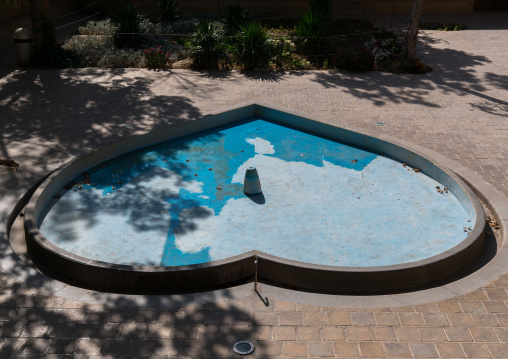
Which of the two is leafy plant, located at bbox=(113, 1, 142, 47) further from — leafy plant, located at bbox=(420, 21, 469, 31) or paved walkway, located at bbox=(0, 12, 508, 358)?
leafy plant, located at bbox=(420, 21, 469, 31)

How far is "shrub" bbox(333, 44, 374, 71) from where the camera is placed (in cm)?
1595

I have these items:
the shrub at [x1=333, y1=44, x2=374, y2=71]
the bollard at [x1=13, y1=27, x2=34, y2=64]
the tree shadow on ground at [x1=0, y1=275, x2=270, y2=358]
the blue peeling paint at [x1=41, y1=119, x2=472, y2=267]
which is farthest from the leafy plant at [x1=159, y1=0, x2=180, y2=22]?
the tree shadow on ground at [x1=0, y1=275, x2=270, y2=358]

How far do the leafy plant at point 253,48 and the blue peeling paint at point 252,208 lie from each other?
14.3 feet

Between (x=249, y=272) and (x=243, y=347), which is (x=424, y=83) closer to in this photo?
(x=249, y=272)

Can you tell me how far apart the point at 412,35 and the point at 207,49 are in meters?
5.64

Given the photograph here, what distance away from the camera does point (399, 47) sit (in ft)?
56.6

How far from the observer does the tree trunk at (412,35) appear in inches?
613

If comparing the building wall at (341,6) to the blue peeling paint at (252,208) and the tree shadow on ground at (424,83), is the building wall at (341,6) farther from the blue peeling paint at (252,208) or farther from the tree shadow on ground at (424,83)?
the blue peeling paint at (252,208)

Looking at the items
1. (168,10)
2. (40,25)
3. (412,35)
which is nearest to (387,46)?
(412,35)

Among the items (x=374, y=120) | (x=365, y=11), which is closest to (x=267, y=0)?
(x=365, y=11)

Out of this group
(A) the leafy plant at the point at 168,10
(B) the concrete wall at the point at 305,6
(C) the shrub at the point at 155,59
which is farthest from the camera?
(B) the concrete wall at the point at 305,6

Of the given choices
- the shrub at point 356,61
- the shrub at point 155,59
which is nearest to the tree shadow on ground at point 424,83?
the shrub at point 356,61

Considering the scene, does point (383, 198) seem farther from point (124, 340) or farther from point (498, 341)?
point (124, 340)

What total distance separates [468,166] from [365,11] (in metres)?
13.9
